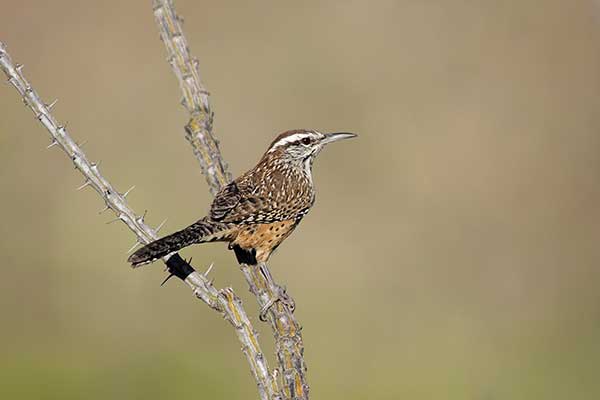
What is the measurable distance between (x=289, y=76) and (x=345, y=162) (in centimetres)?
98

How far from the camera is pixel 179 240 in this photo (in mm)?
2617

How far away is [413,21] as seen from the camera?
8656 millimetres

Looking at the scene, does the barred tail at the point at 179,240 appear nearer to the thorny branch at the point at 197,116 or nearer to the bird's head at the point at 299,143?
the thorny branch at the point at 197,116

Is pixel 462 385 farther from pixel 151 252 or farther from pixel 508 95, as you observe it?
pixel 151 252

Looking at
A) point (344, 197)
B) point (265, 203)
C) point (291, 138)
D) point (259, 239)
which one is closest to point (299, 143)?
point (291, 138)

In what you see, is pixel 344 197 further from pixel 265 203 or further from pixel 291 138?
pixel 265 203

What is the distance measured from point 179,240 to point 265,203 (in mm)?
846

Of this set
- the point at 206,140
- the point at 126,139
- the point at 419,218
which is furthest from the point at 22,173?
the point at 206,140

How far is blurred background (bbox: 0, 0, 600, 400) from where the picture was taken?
20.3ft

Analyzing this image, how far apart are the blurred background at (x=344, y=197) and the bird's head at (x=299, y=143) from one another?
2.06 m

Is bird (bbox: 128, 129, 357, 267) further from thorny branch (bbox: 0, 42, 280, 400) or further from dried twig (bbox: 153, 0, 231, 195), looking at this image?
thorny branch (bbox: 0, 42, 280, 400)

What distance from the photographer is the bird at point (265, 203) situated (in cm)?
316

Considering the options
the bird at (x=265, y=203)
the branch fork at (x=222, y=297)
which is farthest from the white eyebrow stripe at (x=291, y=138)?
the branch fork at (x=222, y=297)

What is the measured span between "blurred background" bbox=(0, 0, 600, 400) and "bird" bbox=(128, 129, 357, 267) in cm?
209
